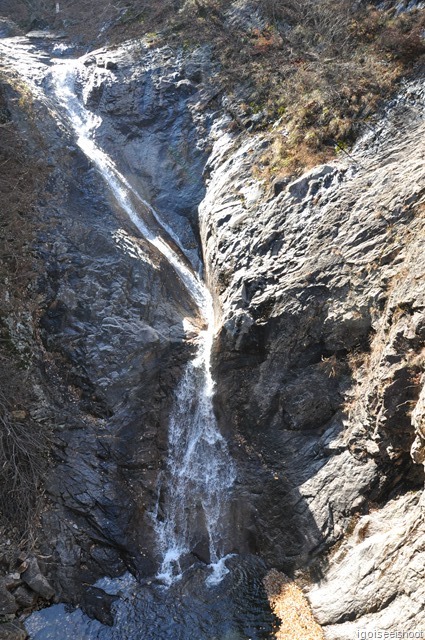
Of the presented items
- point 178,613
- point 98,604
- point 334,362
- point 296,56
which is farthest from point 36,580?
point 296,56

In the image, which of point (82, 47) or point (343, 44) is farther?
point (82, 47)

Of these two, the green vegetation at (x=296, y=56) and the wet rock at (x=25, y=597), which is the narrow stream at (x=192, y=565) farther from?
the green vegetation at (x=296, y=56)

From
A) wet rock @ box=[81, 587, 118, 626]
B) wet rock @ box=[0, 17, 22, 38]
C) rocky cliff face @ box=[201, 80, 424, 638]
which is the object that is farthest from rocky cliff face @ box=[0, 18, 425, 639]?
wet rock @ box=[0, 17, 22, 38]

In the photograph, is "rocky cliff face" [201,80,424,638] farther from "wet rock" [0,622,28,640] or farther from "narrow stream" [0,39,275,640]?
"wet rock" [0,622,28,640]

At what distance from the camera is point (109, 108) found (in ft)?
67.2

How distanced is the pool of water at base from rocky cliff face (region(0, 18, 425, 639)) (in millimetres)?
536

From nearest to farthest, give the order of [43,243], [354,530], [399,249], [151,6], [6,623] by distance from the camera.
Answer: [6,623] → [354,530] → [399,249] → [43,243] → [151,6]

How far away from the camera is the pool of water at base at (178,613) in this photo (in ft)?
31.2

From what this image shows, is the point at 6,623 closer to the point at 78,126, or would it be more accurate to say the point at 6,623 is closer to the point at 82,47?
the point at 78,126

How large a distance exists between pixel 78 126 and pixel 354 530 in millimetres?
19473

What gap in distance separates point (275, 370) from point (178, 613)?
631 centimetres

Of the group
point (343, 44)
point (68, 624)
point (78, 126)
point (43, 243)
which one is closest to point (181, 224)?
point (43, 243)

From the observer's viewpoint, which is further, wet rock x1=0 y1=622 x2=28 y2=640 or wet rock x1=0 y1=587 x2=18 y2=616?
wet rock x1=0 y1=587 x2=18 y2=616

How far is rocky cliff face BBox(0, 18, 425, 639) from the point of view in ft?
30.6
